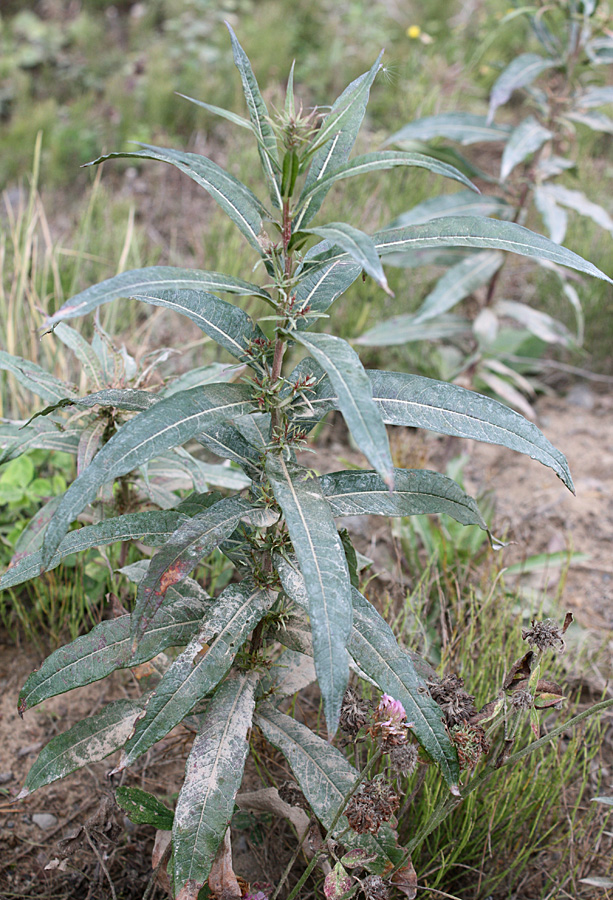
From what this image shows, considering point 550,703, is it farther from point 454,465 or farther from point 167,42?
point 167,42

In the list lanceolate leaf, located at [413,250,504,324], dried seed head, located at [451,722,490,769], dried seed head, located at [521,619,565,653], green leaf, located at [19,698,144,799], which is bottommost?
green leaf, located at [19,698,144,799]

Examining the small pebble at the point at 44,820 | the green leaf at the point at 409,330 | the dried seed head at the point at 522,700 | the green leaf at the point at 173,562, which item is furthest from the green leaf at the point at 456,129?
the small pebble at the point at 44,820

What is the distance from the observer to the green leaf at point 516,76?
225 centimetres

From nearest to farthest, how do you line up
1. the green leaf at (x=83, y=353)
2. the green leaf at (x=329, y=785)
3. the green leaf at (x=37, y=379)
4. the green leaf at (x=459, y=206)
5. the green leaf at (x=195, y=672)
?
the green leaf at (x=195, y=672), the green leaf at (x=329, y=785), the green leaf at (x=37, y=379), the green leaf at (x=83, y=353), the green leaf at (x=459, y=206)

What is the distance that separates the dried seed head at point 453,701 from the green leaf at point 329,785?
0.19 meters

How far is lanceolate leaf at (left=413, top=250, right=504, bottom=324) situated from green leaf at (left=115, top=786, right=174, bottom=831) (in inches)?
70.6

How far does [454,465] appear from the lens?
2322mm

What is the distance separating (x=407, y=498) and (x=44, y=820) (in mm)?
1106

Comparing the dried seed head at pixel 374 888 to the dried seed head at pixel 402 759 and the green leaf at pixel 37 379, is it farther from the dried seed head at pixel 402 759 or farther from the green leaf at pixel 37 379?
the green leaf at pixel 37 379

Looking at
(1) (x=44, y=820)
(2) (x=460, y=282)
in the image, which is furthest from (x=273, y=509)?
(2) (x=460, y=282)

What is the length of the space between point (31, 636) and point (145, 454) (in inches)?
43.7

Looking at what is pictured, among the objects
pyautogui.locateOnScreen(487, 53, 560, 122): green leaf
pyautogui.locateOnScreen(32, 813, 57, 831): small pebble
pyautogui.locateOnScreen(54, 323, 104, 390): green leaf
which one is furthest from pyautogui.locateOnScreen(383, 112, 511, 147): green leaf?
pyautogui.locateOnScreen(32, 813, 57, 831): small pebble

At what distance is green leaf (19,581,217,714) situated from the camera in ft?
3.61

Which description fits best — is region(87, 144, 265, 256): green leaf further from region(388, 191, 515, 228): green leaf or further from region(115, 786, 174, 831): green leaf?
region(388, 191, 515, 228): green leaf
